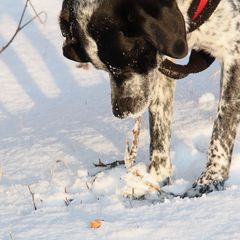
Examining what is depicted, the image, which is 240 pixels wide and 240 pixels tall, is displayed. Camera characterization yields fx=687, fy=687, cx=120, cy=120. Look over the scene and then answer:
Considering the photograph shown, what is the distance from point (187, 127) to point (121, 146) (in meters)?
0.43

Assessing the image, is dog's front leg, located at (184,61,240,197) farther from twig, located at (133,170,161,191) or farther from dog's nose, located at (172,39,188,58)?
dog's nose, located at (172,39,188,58)

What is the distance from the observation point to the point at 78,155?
420 cm

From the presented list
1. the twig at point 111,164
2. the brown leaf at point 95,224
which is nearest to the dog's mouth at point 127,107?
the twig at point 111,164

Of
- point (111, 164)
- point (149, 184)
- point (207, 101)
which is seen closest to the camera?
point (149, 184)

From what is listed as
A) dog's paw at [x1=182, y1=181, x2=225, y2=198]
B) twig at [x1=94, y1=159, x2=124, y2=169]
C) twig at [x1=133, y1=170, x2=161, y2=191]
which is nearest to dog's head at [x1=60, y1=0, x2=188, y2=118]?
twig at [x1=133, y1=170, x2=161, y2=191]

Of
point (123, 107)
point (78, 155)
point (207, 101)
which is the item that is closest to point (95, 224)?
point (123, 107)

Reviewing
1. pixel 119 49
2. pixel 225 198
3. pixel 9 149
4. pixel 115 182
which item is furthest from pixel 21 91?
pixel 225 198

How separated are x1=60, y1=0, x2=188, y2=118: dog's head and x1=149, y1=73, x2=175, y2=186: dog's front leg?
1.88 feet

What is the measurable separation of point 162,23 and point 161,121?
117 centimetres

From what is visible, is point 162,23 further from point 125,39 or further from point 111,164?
point 111,164

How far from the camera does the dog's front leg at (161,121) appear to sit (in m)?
3.85

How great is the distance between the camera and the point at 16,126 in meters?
4.95

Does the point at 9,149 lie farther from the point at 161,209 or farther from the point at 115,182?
the point at 161,209

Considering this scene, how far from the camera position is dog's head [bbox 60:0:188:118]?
288 centimetres
